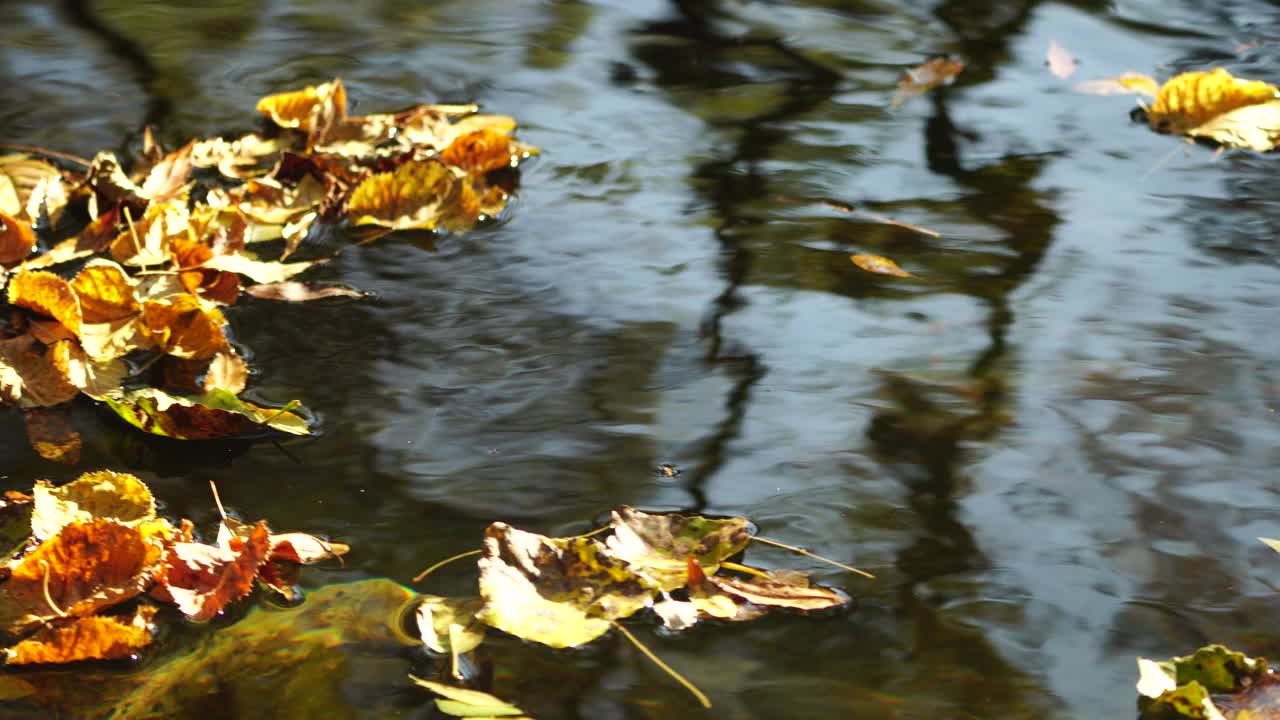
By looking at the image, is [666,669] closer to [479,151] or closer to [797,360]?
[797,360]

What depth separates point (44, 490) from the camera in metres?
1.16

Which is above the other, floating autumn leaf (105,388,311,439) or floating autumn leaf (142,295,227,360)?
floating autumn leaf (142,295,227,360)

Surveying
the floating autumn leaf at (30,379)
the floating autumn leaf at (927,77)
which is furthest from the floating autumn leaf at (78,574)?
the floating autumn leaf at (927,77)

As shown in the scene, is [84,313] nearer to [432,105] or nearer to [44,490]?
[44,490]

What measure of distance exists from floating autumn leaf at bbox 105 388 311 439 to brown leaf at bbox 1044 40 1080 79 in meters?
1.75

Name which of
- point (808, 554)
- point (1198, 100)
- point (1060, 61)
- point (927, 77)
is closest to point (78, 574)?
point (808, 554)

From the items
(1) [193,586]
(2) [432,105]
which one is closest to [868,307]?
(1) [193,586]

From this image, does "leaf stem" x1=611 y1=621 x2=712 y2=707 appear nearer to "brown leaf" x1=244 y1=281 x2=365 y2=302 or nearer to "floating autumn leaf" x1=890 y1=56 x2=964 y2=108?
"brown leaf" x1=244 y1=281 x2=365 y2=302

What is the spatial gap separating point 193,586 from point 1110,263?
50.3 inches

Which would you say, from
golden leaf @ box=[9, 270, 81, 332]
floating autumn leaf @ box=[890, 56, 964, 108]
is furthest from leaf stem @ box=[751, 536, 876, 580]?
floating autumn leaf @ box=[890, 56, 964, 108]

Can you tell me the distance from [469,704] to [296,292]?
83cm

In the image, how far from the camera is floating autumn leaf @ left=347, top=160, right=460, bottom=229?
1.88 m

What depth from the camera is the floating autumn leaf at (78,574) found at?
1061 mm

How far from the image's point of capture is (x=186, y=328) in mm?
1489
